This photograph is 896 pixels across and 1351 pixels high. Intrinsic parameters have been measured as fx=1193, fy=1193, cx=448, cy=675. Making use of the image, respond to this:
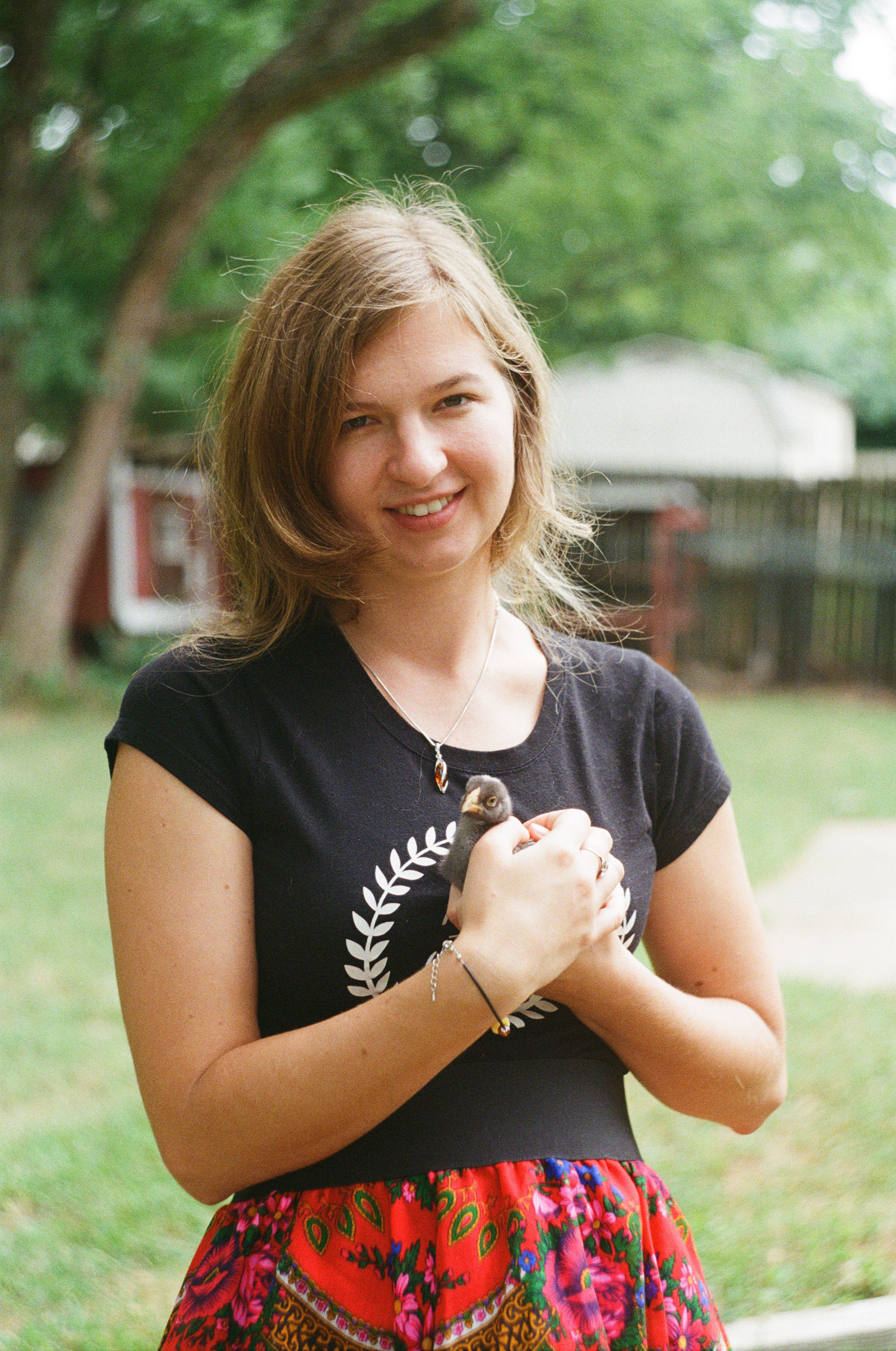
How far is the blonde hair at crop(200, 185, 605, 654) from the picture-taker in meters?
1.51

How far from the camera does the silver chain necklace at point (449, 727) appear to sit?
1532mm

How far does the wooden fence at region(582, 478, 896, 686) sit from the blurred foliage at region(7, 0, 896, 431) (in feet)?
10.2

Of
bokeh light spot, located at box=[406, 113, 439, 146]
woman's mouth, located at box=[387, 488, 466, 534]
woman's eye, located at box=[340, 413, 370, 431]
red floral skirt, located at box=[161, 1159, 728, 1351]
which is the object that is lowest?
red floral skirt, located at box=[161, 1159, 728, 1351]

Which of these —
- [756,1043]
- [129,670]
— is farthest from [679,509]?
[756,1043]

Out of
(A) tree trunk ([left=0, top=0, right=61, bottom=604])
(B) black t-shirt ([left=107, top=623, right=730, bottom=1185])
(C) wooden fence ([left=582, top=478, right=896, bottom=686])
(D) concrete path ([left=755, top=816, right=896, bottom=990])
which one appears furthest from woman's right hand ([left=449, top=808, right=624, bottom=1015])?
(C) wooden fence ([left=582, top=478, right=896, bottom=686])

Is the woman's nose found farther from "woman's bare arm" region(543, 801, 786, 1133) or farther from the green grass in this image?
the green grass

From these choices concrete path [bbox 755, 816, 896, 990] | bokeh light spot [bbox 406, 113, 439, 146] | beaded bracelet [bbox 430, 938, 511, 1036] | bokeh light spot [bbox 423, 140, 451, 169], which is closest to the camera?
beaded bracelet [bbox 430, 938, 511, 1036]

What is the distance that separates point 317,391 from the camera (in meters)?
1.50

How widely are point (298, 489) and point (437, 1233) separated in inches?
36.6

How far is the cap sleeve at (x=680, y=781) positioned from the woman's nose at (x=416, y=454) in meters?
0.49

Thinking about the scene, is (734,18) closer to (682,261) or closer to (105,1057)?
(682,261)

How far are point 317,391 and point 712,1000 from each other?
0.98m

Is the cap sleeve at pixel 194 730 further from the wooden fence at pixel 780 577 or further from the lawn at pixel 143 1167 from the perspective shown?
the wooden fence at pixel 780 577

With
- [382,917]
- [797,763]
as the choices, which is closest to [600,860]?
[382,917]
